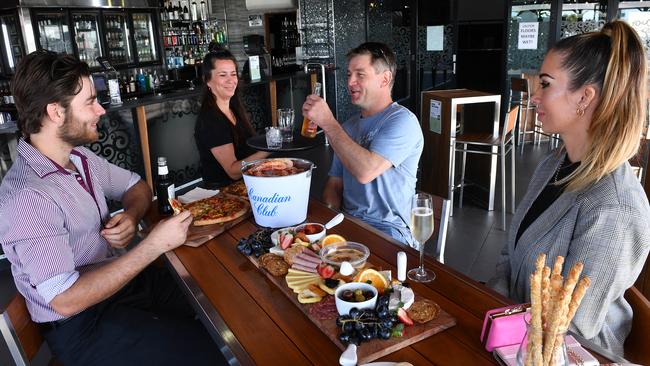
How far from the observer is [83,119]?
1.80 meters

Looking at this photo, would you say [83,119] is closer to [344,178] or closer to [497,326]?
[344,178]

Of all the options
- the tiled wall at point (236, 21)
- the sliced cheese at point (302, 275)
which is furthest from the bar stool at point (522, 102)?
the sliced cheese at point (302, 275)

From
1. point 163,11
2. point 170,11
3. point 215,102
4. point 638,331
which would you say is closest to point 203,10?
point 170,11

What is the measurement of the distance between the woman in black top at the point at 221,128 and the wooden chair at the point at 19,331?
1440 mm

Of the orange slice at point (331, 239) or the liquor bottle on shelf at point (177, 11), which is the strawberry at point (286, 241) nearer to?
the orange slice at point (331, 239)

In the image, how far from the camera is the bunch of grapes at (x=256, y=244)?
1650 millimetres

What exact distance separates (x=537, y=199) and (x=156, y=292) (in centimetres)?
156

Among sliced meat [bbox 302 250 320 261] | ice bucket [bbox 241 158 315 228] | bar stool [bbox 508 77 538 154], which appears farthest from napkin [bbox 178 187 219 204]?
bar stool [bbox 508 77 538 154]

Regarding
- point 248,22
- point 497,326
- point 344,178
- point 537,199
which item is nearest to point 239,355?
point 497,326

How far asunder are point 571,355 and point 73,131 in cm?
176

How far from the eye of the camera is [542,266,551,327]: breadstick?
90cm

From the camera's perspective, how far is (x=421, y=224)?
1.48m

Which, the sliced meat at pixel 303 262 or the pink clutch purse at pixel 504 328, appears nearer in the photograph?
the pink clutch purse at pixel 504 328

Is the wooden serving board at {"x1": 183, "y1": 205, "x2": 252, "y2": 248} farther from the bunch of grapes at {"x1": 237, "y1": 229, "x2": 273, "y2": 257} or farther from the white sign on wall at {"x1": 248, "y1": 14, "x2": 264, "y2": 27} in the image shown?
the white sign on wall at {"x1": 248, "y1": 14, "x2": 264, "y2": 27}
